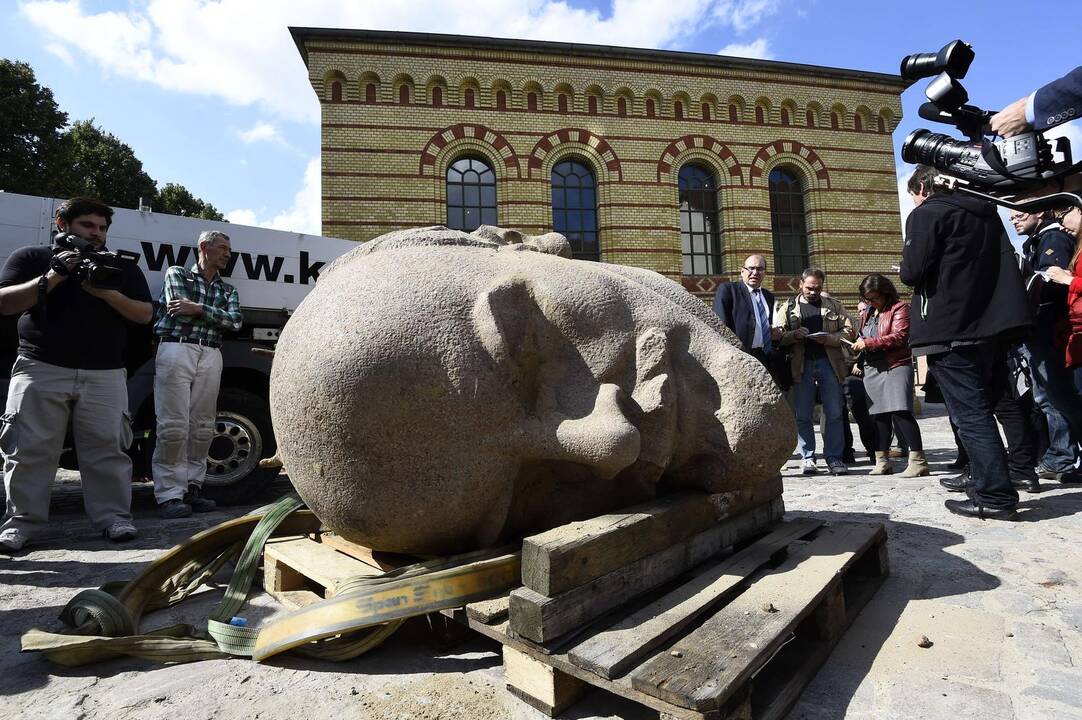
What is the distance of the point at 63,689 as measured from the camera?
1705 mm

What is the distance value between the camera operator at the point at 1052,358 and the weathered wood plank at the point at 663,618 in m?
3.21

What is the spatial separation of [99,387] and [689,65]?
13.7m

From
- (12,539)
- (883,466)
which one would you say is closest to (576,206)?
(883,466)

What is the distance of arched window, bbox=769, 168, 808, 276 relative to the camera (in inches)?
542

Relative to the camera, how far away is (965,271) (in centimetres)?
313

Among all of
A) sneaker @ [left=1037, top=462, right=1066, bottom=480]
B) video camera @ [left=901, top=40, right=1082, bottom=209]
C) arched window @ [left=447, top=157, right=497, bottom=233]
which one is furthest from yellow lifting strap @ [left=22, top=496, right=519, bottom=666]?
arched window @ [left=447, top=157, right=497, bottom=233]

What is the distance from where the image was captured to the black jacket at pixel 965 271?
3.09 metres

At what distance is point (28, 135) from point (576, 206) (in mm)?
14831

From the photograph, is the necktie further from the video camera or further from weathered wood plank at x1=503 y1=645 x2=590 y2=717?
weathered wood plank at x1=503 y1=645 x2=590 y2=717

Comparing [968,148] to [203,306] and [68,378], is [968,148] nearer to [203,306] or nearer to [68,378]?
[203,306]

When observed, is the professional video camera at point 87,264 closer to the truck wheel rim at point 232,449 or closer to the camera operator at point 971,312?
the truck wheel rim at point 232,449

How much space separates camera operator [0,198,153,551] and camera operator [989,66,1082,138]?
4805 millimetres

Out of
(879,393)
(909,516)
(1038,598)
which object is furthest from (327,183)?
(1038,598)

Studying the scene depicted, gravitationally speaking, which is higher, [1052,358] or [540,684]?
[1052,358]
